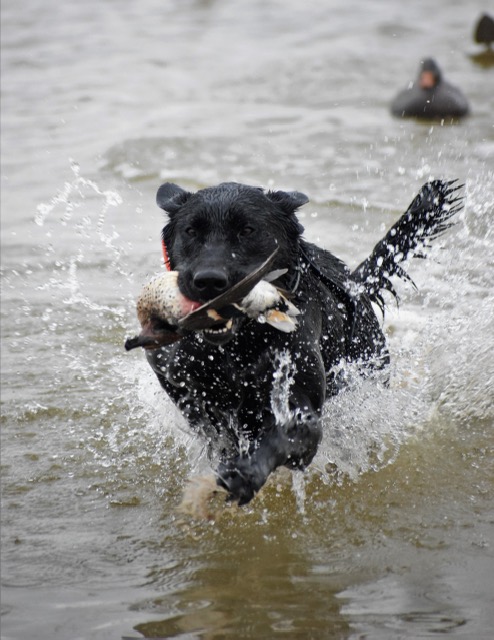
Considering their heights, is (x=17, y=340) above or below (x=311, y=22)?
below

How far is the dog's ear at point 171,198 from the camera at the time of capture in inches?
179

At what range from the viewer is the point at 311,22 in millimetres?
17547

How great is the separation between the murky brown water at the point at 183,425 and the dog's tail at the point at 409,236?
2.13ft

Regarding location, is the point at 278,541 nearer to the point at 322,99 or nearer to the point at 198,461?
the point at 198,461

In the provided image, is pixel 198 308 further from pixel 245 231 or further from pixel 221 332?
pixel 245 231

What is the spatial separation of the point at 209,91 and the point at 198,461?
9137mm

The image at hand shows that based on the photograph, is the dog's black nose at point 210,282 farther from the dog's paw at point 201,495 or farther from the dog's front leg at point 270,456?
the dog's paw at point 201,495

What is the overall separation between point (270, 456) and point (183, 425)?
4.32 feet

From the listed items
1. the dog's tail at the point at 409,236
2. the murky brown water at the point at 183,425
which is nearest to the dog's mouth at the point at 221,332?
the murky brown water at the point at 183,425

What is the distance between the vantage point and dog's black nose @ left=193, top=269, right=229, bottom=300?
3.95 metres

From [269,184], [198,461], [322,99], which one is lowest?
[198,461]

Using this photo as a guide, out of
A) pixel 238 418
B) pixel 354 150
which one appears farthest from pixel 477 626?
pixel 354 150

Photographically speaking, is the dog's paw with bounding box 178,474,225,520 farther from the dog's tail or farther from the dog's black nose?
the dog's tail

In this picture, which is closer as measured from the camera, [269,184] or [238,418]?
[238,418]
